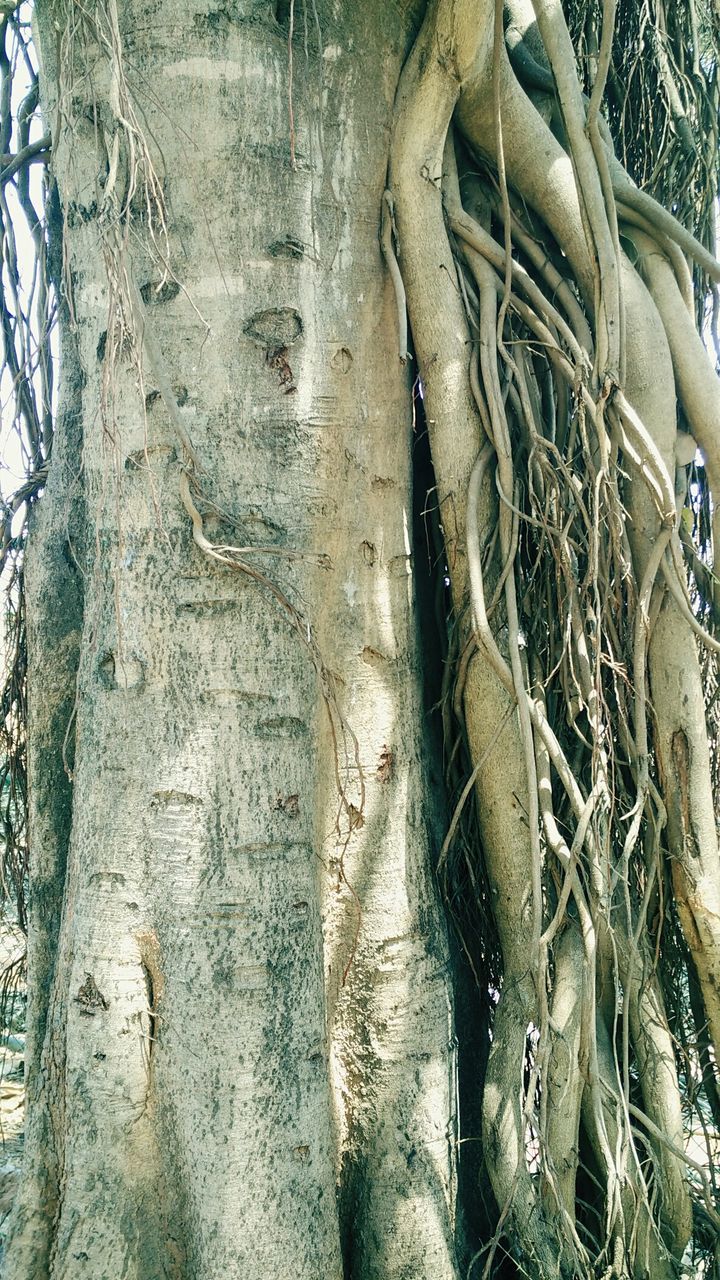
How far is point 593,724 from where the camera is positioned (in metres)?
1.99

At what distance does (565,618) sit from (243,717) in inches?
26.8

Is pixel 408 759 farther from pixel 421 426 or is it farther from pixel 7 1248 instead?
pixel 7 1248

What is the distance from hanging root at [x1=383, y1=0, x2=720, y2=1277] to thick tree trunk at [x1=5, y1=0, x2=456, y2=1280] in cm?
12

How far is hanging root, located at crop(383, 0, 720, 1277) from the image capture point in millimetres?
1977

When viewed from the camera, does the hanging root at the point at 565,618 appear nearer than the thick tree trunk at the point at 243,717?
No

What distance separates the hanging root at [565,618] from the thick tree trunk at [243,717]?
4.8 inches

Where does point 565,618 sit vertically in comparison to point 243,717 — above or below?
above

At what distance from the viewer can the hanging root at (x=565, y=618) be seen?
1.98 m

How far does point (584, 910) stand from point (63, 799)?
1.01 m

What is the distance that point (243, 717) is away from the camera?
176cm

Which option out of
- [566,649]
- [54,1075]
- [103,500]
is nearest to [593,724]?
[566,649]

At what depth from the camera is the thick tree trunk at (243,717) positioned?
5.64ft

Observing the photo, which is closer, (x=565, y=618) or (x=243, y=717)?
(x=243, y=717)

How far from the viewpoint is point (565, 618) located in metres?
2.07
